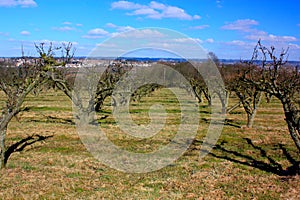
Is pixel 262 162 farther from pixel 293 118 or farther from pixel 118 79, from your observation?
pixel 118 79

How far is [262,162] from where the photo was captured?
11742 mm

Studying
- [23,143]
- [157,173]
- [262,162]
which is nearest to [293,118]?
[262,162]

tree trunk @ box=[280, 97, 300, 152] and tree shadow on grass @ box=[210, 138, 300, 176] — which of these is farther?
tree shadow on grass @ box=[210, 138, 300, 176]

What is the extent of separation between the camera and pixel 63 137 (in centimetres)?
1562

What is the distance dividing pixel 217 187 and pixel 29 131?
461 inches

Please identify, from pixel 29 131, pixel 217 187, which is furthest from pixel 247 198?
pixel 29 131

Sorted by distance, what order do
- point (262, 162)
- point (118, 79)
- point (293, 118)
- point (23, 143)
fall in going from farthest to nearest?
1. point (118, 79)
2. point (23, 143)
3. point (262, 162)
4. point (293, 118)

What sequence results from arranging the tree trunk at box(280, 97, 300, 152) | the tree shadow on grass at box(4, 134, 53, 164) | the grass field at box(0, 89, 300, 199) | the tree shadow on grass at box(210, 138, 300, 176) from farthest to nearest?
the tree shadow on grass at box(4, 134, 53, 164) < the tree shadow on grass at box(210, 138, 300, 176) < the tree trunk at box(280, 97, 300, 152) < the grass field at box(0, 89, 300, 199)

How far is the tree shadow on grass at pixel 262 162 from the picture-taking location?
1062 centimetres

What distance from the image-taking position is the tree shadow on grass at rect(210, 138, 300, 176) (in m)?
10.6

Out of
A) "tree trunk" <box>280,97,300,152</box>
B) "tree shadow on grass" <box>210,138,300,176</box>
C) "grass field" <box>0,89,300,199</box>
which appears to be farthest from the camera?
"tree shadow on grass" <box>210,138,300,176</box>

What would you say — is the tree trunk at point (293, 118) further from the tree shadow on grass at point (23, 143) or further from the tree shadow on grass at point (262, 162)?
the tree shadow on grass at point (23, 143)

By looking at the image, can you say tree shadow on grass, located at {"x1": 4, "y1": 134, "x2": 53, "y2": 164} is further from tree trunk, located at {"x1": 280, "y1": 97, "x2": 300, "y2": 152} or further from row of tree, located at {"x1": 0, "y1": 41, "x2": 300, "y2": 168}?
tree trunk, located at {"x1": 280, "y1": 97, "x2": 300, "y2": 152}

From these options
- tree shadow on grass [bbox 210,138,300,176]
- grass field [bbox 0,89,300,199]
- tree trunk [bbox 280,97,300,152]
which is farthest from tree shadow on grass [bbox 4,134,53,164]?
tree trunk [bbox 280,97,300,152]
